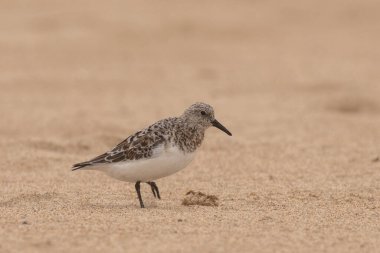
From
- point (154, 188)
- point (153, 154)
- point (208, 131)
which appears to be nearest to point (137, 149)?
point (153, 154)

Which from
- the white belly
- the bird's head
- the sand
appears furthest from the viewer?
the bird's head

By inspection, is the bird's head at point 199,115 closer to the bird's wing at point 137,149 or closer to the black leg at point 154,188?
the bird's wing at point 137,149

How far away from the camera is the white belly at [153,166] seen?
22.1 ft

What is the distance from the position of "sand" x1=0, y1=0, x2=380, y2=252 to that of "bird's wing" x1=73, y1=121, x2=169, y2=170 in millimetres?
381

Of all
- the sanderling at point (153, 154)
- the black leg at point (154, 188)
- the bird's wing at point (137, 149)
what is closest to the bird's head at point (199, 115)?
the sanderling at point (153, 154)

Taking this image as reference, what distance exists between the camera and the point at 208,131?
35.7 ft

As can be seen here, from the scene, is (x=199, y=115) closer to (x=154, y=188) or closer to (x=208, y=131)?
(x=154, y=188)

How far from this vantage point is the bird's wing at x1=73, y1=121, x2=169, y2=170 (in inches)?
269

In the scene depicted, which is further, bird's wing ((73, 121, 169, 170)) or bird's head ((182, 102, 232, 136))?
bird's head ((182, 102, 232, 136))

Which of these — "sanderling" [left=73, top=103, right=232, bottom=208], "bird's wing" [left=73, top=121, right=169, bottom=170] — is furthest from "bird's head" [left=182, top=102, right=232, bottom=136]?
"bird's wing" [left=73, top=121, right=169, bottom=170]

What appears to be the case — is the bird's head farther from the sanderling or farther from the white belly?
the white belly

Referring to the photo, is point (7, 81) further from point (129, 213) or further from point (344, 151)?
point (129, 213)

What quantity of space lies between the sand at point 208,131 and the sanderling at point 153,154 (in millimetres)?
300

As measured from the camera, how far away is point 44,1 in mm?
20250
